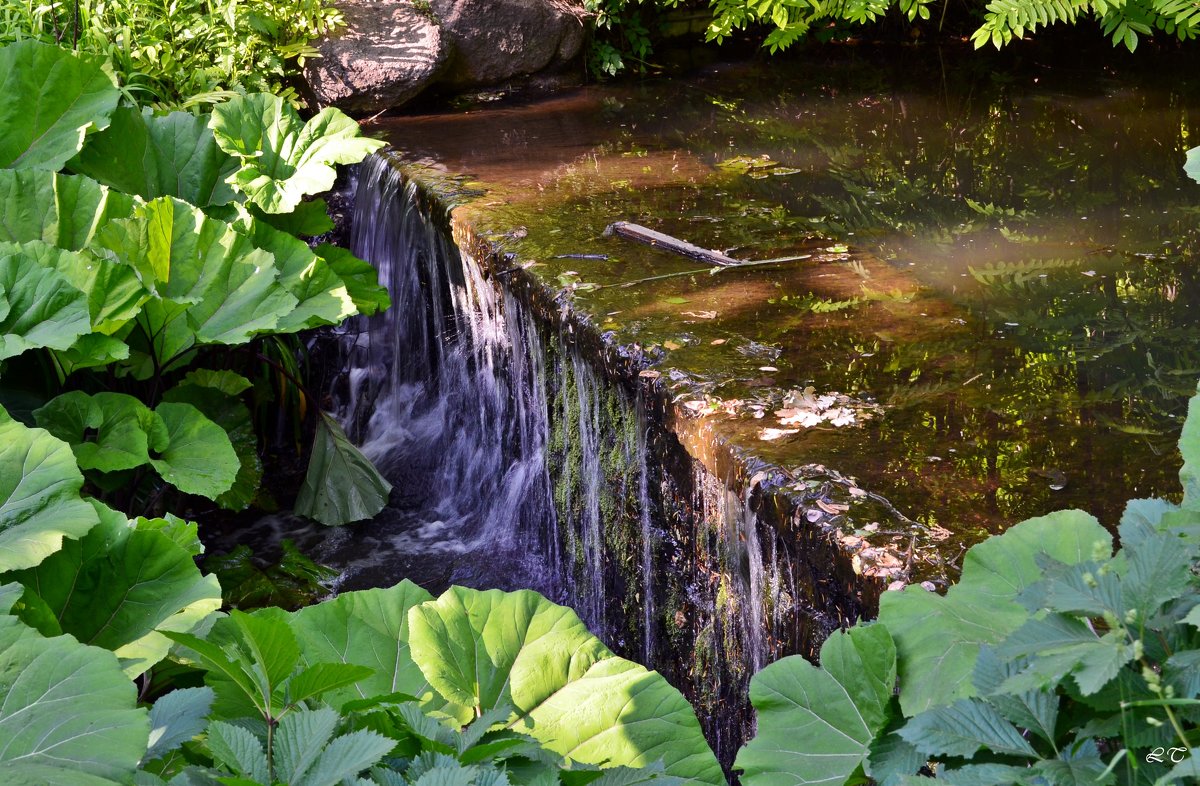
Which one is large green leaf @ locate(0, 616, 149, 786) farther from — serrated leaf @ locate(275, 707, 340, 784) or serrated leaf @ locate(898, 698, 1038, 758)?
serrated leaf @ locate(898, 698, 1038, 758)

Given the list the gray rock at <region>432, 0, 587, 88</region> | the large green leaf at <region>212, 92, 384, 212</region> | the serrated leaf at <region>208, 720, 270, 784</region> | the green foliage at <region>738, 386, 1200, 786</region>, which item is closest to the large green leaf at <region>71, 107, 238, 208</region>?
the large green leaf at <region>212, 92, 384, 212</region>

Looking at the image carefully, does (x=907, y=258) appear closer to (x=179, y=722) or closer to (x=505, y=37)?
(x=179, y=722)

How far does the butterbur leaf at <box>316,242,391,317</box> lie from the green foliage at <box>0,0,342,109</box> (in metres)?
1.57

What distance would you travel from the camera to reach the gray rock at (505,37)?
23.1 ft

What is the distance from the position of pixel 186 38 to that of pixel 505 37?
2080mm

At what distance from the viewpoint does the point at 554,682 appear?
4.82 feet

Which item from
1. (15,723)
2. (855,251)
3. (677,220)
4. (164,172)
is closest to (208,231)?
(164,172)

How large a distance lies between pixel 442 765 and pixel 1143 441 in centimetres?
218

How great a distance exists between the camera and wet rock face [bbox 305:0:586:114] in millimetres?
6492

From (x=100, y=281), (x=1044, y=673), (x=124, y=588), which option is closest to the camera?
(x=1044, y=673)

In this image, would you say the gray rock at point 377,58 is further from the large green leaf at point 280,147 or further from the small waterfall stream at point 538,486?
the large green leaf at point 280,147

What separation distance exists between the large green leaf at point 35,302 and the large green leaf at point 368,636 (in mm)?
1791

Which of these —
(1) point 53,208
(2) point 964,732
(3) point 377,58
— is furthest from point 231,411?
(2) point 964,732

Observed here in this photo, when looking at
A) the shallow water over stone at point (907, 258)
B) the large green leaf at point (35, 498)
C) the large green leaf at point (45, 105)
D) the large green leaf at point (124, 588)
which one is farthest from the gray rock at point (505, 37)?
the large green leaf at point (124, 588)
